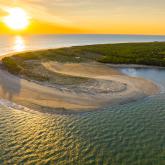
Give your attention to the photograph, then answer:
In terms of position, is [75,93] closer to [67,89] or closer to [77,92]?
[77,92]

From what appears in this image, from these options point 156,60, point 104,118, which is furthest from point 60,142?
point 156,60

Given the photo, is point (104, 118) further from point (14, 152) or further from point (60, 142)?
point (14, 152)

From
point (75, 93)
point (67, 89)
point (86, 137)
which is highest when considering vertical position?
point (67, 89)

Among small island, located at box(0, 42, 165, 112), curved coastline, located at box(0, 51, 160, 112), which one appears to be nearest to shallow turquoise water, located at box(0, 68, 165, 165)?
curved coastline, located at box(0, 51, 160, 112)

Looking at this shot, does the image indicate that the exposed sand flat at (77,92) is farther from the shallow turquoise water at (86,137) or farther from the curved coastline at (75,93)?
the shallow turquoise water at (86,137)

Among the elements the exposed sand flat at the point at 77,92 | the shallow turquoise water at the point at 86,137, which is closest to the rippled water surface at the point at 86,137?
the shallow turquoise water at the point at 86,137

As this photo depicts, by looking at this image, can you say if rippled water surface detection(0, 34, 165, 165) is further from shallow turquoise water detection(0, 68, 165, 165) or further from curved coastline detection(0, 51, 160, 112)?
curved coastline detection(0, 51, 160, 112)

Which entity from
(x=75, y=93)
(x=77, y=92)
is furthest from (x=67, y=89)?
(x=75, y=93)

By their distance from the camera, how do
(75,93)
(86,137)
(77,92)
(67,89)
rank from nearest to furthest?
(86,137) → (75,93) → (77,92) → (67,89)
